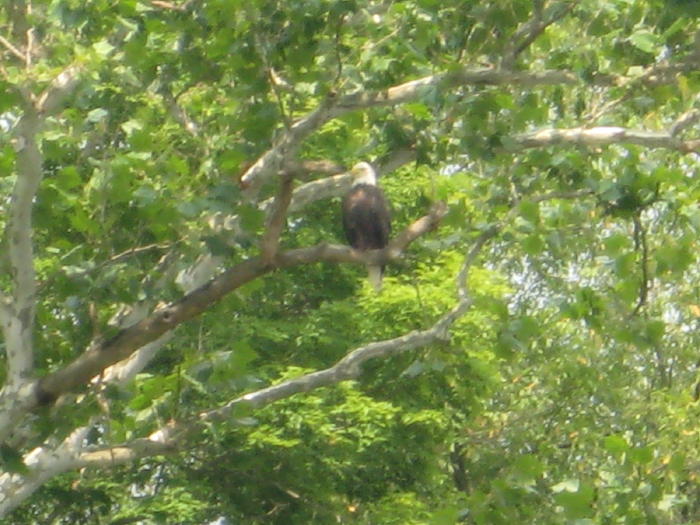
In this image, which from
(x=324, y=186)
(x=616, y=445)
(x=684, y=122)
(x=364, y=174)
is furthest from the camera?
(x=364, y=174)

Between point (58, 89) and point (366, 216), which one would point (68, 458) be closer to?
point (58, 89)

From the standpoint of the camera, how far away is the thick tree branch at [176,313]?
6184 mm

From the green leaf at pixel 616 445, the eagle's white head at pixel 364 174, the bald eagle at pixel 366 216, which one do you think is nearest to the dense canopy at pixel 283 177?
the green leaf at pixel 616 445

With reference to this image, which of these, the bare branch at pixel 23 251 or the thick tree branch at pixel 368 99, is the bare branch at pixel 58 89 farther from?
the thick tree branch at pixel 368 99

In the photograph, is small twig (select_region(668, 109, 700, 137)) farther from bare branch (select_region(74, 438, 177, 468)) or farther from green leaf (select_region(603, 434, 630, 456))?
bare branch (select_region(74, 438, 177, 468))

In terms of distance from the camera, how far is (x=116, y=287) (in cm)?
635

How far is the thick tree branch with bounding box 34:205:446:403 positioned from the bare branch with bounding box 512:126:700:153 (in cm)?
91

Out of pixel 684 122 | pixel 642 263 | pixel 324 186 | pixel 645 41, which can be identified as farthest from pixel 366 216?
pixel 645 41

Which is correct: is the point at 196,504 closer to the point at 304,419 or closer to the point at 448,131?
the point at 304,419

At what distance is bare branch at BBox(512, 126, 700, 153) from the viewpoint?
655 centimetres

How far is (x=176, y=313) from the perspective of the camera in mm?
6234

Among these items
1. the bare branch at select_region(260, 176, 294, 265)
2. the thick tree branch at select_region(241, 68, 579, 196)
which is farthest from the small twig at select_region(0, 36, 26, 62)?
the bare branch at select_region(260, 176, 294, 265)

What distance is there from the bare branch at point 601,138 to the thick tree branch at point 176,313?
91cm

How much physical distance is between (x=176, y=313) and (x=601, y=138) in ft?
6.20
